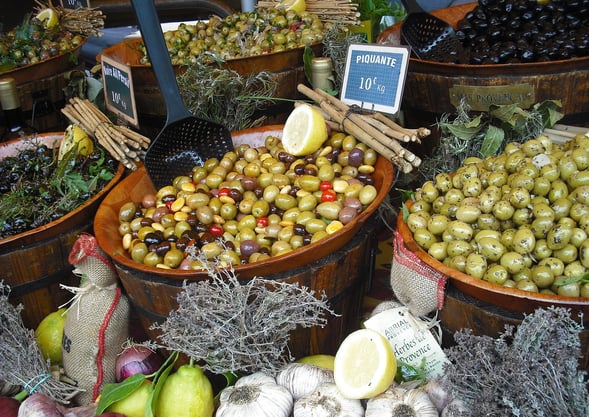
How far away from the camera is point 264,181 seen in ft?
7.63

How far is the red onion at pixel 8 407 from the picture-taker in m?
1.82

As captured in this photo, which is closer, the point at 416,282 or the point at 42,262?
the point at 416,282

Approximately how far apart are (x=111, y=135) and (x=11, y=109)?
650mm

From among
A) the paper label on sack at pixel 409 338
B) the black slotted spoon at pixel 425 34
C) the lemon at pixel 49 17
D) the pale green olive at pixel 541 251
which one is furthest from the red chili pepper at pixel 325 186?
the lemon at pixel 49 17

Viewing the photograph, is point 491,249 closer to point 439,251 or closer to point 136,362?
point 439,251

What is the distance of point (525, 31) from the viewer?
9.09 ft

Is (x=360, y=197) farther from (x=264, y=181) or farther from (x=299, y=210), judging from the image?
(x=264, y=181)

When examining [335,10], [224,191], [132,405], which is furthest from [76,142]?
[335,10]

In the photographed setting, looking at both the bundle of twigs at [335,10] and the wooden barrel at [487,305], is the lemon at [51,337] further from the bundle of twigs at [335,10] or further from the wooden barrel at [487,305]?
the bundle of twigs at [335,10]

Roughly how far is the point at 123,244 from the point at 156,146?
0.49 m

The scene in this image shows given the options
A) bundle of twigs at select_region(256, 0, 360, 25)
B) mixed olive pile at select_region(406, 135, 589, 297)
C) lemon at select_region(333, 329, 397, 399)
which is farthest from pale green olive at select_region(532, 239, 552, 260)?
bundle of twigs at select_region(256, 0, 360, 25)

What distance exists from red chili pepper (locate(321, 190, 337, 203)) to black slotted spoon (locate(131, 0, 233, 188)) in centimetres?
64

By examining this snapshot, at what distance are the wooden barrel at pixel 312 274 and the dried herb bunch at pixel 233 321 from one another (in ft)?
0.26

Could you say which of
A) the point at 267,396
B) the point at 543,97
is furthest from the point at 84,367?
the point at 543,97
